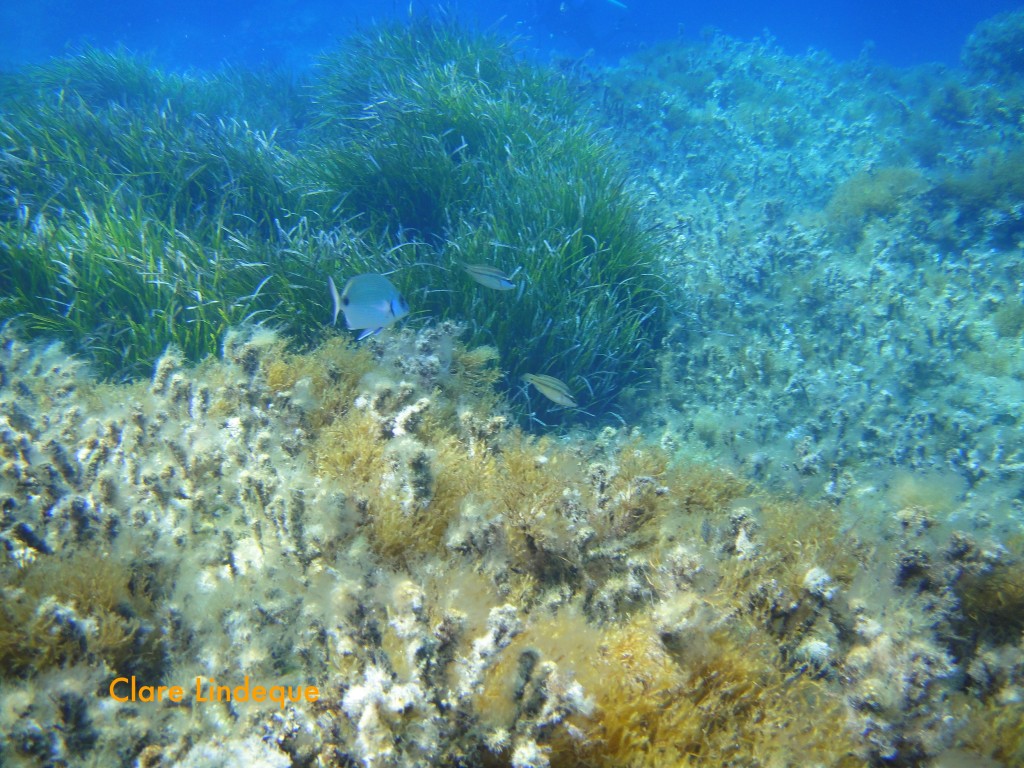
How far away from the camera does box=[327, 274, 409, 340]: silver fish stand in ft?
11.5

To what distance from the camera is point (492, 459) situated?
3.12 meters

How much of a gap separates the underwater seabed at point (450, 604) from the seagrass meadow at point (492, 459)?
16 mm

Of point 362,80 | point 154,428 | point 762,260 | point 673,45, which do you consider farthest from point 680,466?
point 673,45

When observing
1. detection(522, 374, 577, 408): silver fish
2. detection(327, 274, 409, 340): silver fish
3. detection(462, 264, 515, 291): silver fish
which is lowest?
detection(522, 374, 577, 408): silver fish

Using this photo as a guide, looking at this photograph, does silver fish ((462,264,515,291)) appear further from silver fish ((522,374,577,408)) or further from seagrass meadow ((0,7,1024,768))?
silver fish ((522,374,577,408))

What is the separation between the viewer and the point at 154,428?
342 centimetres

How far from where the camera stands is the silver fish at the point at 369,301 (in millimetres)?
3518

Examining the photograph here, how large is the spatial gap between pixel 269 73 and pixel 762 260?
1416 cm

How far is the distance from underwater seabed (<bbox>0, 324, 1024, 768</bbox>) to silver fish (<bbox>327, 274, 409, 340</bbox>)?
51 centimetres
